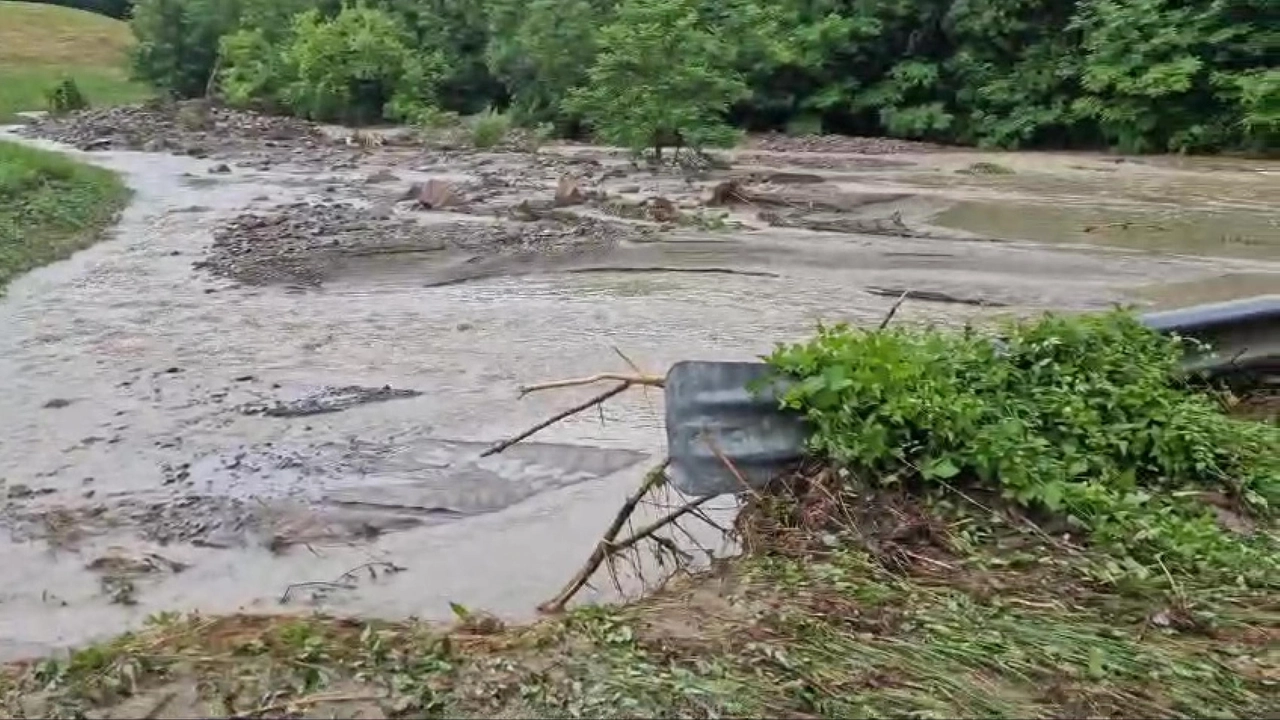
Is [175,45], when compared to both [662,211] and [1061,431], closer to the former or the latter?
[662,211]

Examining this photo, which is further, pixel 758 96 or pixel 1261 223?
pixel 758 96

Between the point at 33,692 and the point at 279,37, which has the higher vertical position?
the point at 279,37

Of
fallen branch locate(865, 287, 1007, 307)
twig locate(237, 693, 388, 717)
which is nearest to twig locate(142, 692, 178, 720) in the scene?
twig locate(237, 693, 388, 717)

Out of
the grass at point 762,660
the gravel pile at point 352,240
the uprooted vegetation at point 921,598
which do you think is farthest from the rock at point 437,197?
the grass at point 762,660

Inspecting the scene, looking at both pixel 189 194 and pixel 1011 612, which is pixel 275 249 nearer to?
pixel 189 194

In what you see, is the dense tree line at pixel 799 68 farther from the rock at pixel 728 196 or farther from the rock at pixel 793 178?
the rock at pixel 728 196

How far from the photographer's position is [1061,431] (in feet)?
16.9

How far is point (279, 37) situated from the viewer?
126ft

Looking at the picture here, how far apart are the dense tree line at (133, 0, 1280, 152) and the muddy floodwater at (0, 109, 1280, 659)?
1.78m

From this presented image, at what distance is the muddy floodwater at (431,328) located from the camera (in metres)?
5.79

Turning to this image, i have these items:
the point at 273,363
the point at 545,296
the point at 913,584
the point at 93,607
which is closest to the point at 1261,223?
the point at 545,296

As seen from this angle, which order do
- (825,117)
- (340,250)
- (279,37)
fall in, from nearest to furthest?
1. (340,250)
2. (825,117)
3. (279,37)

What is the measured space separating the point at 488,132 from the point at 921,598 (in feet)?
80.5

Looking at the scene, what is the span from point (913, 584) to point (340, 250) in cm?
1071
